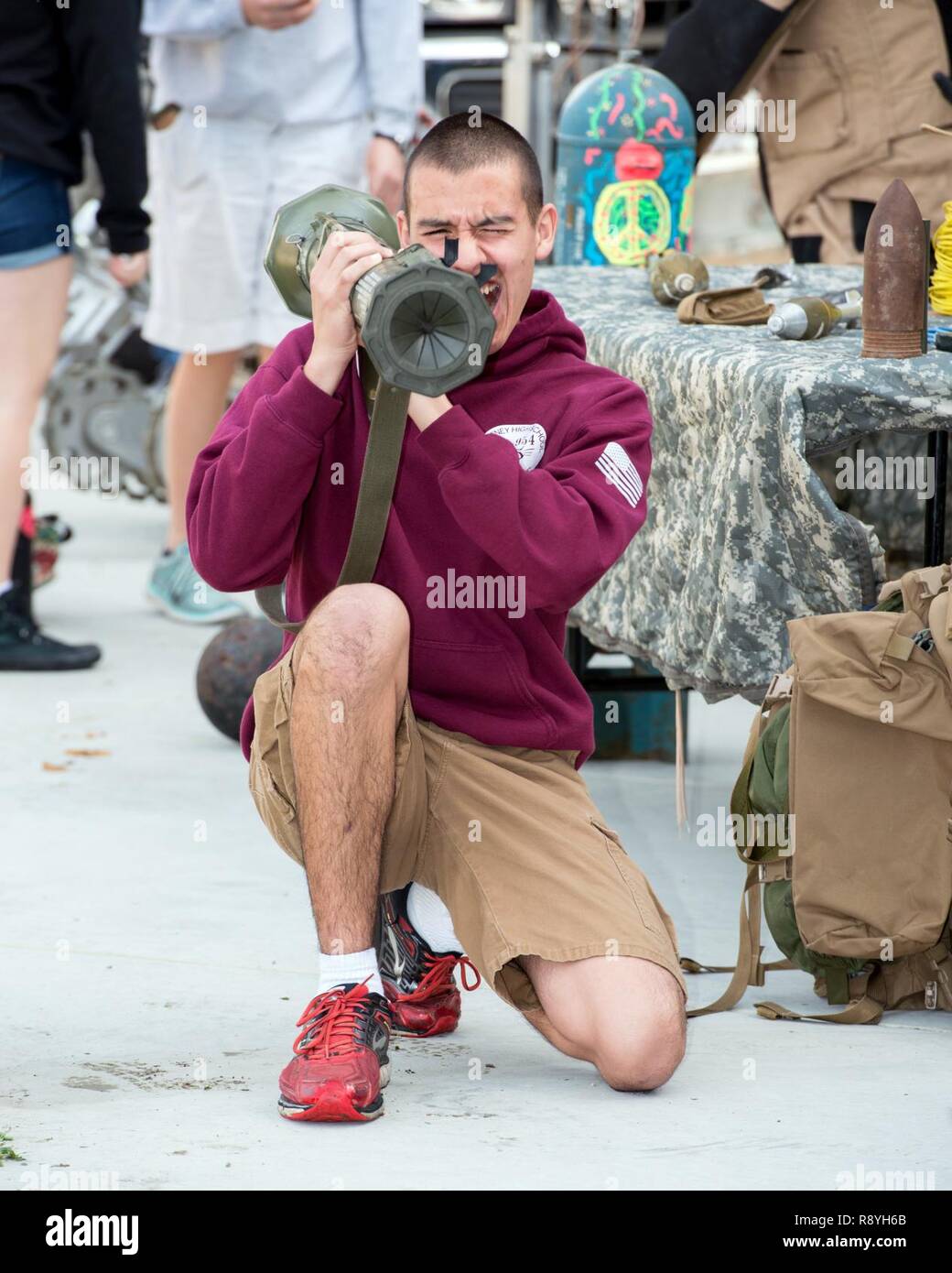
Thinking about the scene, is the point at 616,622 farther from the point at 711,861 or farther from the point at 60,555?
the point at 60,555

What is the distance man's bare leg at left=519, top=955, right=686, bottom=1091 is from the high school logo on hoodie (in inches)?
27.3

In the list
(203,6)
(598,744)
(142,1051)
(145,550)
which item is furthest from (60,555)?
(142,1051)

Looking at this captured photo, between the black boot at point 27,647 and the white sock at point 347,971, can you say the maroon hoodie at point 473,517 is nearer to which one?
the white sock at point 347,971

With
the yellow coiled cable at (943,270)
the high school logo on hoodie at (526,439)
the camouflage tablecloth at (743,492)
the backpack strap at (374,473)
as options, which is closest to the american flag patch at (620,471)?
the high school logo on hoodie at (526,439)

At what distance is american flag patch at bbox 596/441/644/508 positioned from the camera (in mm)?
2686

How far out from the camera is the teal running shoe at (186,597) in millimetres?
5988

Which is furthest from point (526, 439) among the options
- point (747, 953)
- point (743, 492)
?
point (747, 953)

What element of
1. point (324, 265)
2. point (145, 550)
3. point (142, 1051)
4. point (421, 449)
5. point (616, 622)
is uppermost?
point (324, 265)

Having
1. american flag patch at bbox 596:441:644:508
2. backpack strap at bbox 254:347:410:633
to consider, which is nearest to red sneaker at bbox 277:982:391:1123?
backpack strap at bbox 254:347:410:633

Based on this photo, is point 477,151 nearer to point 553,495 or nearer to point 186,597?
point 553,495

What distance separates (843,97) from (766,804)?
2202 millimetres

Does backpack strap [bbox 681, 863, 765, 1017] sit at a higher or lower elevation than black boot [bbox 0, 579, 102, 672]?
higher

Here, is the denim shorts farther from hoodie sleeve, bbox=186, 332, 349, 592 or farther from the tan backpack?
the tan backpack

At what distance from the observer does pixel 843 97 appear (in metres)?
4.54
